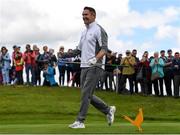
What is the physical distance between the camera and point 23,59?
96.0ft

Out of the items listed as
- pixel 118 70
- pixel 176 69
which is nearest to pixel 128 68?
pixel 118 70

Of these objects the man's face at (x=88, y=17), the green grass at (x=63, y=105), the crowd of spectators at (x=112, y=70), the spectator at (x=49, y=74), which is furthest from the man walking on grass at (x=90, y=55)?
the spectator at (x=49, y=74)

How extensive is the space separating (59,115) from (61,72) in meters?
7.49

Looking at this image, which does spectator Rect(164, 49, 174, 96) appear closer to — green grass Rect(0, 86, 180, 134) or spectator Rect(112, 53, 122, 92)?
green grass Rect(0, 86, 180, 134)

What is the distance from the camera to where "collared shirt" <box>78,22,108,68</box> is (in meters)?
11.8

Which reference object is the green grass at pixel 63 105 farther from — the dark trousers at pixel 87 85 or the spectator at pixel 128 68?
A: the dark trousers at pixel 87 85

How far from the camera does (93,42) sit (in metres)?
11.8

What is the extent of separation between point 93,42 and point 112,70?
1719 centimetres

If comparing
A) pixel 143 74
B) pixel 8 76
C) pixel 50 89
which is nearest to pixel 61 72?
pixel 50 89

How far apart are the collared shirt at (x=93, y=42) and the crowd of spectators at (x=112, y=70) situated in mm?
13367

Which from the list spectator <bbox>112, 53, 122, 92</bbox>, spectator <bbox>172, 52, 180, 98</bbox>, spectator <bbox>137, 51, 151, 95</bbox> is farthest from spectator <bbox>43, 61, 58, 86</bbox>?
spectator <bbox>172, 52, 180, 98</bbox>

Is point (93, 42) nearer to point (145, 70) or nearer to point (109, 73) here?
point (145, 70)

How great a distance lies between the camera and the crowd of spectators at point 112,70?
2648 centimetres

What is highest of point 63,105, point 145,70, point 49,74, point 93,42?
point 93,42
